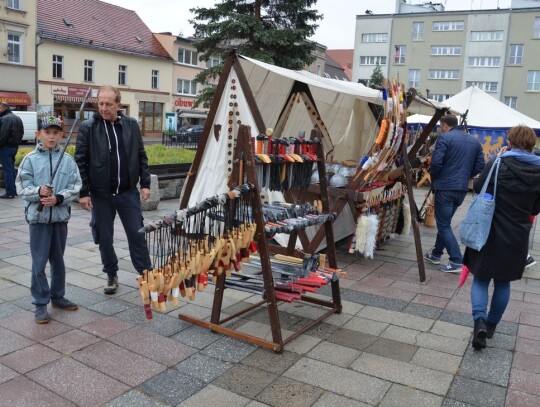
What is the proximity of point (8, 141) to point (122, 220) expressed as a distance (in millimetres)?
5473

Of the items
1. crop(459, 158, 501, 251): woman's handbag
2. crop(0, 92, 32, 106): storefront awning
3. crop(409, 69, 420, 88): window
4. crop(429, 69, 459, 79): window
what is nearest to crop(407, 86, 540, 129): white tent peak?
crop(459, 158, 501, 251): woman's handbag

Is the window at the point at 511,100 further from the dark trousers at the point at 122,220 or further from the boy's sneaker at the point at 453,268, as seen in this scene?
the dark trousers at the point at 122,220

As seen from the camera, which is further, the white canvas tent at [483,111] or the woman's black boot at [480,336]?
the white canvas tent at [483,111]

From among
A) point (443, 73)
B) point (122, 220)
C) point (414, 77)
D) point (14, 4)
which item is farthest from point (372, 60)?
point (122, 220)

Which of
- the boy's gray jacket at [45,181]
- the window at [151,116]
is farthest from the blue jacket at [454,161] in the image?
the window at [151,116]

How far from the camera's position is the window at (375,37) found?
1810 inches

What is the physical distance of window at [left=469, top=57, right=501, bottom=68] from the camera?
41.6m

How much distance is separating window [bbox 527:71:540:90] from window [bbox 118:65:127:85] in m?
30.7

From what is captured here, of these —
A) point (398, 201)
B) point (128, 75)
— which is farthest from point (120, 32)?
point (398, 201)

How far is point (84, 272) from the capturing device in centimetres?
500

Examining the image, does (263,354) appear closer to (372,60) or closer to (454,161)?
(454,161)

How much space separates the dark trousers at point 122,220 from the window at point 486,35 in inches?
1714

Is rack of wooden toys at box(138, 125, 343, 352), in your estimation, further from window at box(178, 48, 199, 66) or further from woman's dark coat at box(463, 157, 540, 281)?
window at box(178, 48, 199, 66)

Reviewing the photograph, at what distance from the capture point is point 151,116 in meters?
35.8
